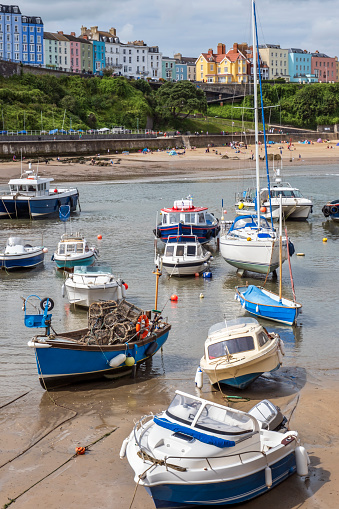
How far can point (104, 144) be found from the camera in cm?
8006

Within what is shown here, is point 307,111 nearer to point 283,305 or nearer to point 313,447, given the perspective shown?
point 283,305

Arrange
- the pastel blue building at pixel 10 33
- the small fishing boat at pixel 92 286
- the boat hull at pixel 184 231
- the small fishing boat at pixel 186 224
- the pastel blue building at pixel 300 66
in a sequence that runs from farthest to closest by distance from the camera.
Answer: the pastel blue building at pixel 300 66 → the pastel blue building at pixel 10 33 → the small fishing boat at pixel 186 224 → the boat hull at pixel 184 231 → the small fishing boat at pixel 92 286

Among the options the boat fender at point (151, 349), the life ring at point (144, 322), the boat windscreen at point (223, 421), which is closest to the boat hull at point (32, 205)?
the life ring at point (144, 322)

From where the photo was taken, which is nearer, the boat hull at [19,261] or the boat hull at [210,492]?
the boat hull at [210,492]

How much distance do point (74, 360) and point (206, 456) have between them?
5.65 metres

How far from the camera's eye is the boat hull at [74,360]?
14172 mm

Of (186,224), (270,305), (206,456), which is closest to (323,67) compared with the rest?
(186,224)

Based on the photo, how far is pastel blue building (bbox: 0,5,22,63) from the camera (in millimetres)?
117750

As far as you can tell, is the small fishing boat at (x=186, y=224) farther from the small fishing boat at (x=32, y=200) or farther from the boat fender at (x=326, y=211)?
the small fishing boat at (x=32, y=200)

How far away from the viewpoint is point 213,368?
559 inches

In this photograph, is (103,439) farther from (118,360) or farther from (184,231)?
(184,231)

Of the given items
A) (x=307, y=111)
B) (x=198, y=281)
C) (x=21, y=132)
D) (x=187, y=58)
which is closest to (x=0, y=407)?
(x=198, y=281)

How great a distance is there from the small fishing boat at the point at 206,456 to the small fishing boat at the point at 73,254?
1646 centimetres

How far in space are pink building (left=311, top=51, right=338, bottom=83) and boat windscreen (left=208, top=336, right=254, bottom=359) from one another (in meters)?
170
